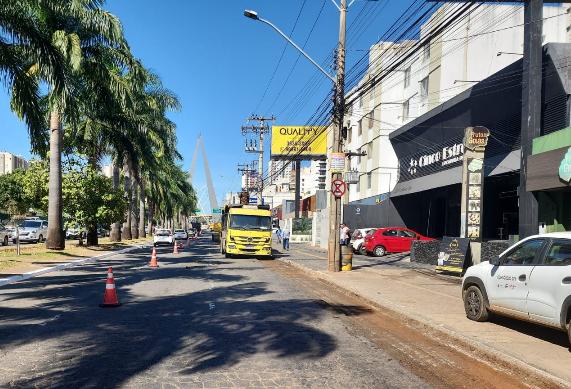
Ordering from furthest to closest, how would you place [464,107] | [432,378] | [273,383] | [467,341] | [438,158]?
1. [438,158]
2. [464,107]
3. [467,341]
4. [432,378]
5. [273,383]

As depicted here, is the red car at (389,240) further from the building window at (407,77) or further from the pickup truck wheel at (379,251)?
the building window at (407,77)

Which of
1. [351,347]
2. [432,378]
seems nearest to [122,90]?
[351,347]

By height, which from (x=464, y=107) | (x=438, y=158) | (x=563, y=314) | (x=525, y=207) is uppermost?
(x=464, y=107)

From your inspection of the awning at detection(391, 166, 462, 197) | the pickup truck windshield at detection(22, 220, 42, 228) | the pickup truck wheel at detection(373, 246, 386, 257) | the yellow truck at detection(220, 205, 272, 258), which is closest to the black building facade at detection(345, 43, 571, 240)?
the awning at detection(391, 166, 462, 197)

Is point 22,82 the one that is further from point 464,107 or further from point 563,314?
point 464,107

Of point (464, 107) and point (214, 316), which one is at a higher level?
point (464, 107)

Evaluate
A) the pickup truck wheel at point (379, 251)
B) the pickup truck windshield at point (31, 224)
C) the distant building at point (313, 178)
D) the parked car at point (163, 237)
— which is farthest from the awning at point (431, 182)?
the distant building at point (313, 178)

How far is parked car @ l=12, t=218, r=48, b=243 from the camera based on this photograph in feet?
128

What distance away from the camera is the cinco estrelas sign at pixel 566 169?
49.3 ft

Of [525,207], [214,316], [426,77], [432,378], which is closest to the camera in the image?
[432,378]

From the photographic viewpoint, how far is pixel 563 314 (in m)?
7.27

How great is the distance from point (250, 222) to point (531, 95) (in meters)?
14.6

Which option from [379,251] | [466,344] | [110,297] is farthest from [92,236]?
[466,344]

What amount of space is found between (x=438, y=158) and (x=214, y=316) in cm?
1946
